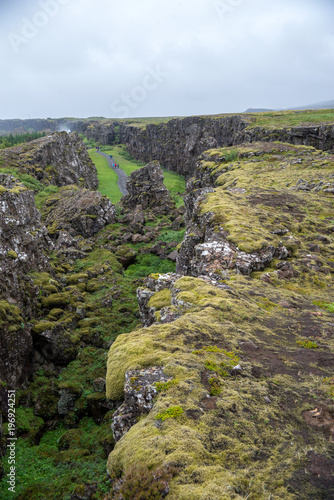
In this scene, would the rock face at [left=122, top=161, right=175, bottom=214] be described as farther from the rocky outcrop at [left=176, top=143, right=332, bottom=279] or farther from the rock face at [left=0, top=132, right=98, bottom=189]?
the rocky outcrop at [left=176, top=143, right=332, bottom=279]

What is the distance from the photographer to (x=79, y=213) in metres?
50.7

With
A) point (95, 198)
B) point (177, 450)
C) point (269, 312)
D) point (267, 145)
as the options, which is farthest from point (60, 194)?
point (177, 450)

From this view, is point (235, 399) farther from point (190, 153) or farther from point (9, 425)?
point (190, 153)

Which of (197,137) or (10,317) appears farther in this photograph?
(197,137)

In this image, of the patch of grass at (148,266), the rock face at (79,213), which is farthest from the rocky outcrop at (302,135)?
the rock face at (79,213)

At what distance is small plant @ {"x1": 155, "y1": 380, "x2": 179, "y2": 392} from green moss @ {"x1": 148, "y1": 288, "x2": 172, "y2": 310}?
240 inches

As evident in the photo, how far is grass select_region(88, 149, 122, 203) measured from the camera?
80.1 meters

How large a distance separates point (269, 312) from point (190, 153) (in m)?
98.4

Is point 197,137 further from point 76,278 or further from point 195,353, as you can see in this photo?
point 195,353

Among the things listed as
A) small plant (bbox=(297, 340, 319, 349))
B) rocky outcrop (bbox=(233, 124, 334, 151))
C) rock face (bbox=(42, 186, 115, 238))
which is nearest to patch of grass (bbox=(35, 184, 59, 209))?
rock face (bbox=(42, 186, 115, 238))

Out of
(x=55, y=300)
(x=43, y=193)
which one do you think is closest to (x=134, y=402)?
(x=55, y=300)

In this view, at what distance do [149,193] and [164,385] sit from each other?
59942 millimetres

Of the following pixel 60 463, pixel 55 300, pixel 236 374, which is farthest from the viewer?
pixel 55 300

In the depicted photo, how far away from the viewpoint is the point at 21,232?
25.5 metres
